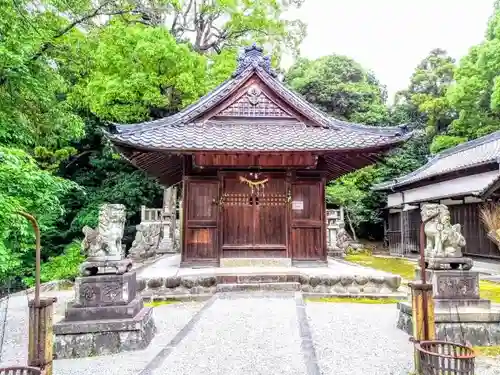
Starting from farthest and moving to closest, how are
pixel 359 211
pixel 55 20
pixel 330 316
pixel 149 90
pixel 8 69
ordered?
pixel 359 211 → pixel 149 90 → pixel 55 20 → pixel 8 69 → pixel 330 316

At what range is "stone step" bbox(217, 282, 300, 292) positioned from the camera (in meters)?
8.41

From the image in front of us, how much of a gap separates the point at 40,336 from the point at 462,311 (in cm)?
519

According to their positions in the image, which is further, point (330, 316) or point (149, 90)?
point (149, 90)

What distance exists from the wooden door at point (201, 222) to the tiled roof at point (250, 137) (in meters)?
1.29

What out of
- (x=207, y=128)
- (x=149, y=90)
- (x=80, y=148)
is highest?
(x=149, y=90)

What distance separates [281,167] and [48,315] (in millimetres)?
7260

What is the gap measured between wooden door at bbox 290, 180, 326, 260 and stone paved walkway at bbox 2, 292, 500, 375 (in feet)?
9.36

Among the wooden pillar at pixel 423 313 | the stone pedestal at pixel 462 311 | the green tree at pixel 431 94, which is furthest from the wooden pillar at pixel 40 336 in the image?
the green tree at pixel 431 94

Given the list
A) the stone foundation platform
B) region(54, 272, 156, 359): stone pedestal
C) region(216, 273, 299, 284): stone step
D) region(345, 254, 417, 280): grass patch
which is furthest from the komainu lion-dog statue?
region(345, 254, 417, 280): grass patch

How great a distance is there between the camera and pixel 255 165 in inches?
396

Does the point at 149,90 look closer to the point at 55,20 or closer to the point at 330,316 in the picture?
the point at 55,20

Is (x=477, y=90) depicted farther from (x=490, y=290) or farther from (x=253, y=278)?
(x=253, y=278)

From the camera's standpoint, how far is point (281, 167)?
1017cm

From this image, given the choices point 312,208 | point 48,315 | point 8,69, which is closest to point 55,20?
point 8,69
